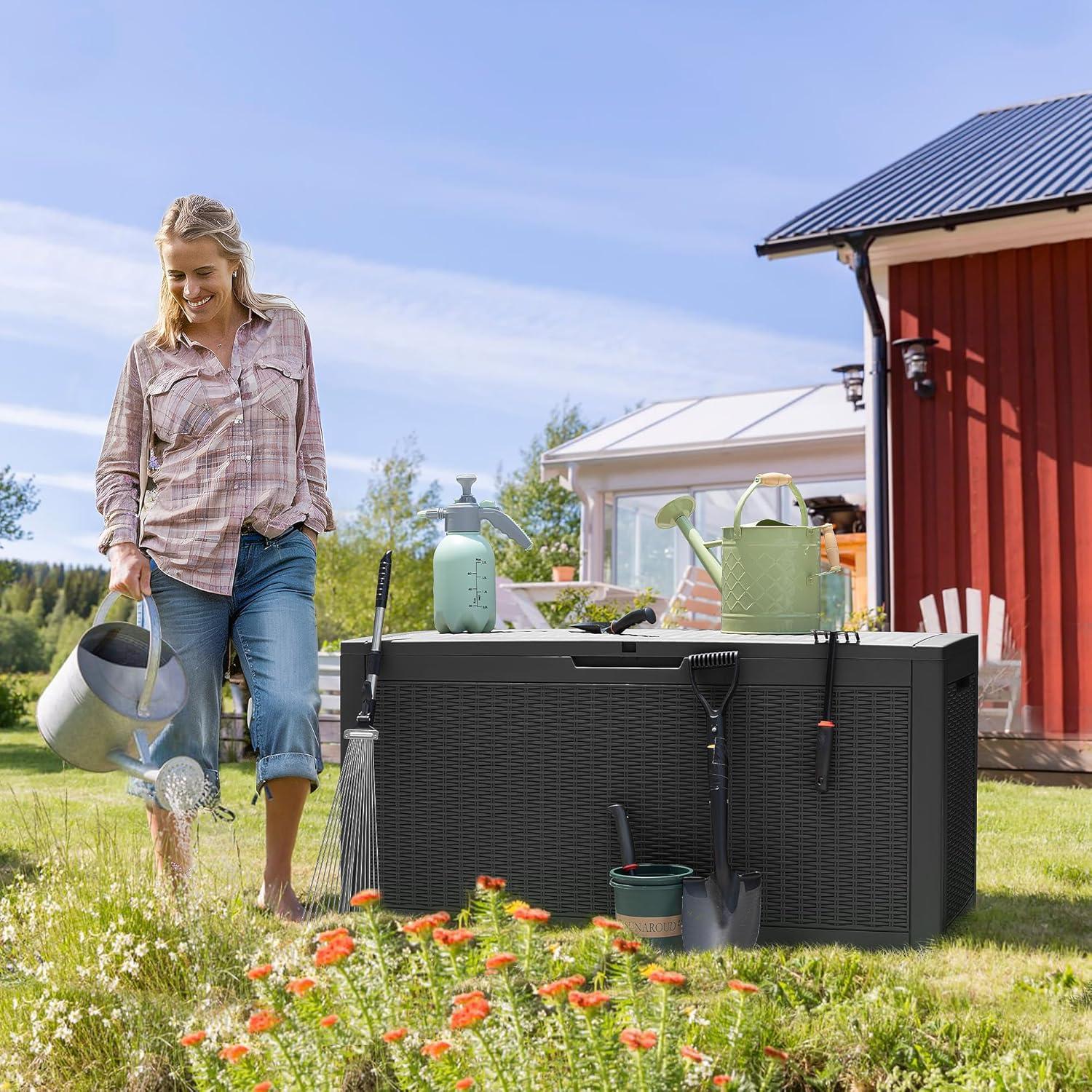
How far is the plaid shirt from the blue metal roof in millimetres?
4057

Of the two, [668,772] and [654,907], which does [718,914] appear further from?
[668,772]

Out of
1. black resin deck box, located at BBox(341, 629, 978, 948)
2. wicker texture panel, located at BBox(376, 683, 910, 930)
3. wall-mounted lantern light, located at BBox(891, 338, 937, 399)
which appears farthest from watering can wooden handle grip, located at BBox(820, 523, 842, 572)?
wall-mounted lantern light, located at BBox(891, 338, 937, 399)

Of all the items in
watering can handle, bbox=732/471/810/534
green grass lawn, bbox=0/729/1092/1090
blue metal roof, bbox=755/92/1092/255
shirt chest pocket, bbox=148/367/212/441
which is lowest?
green grass lawn, bbox=0/729/1092/1090

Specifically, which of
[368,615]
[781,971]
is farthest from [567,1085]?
[368,615]

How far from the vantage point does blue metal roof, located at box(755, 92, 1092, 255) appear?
5.56m

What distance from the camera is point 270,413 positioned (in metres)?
2.47

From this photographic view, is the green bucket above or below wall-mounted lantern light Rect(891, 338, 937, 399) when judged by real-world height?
below

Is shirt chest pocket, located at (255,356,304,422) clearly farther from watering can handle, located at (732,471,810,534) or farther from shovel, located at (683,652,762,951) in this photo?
shovel, located at (683,652,762,951)

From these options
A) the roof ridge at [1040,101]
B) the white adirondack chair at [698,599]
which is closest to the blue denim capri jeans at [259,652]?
the white adirondack chair at [698,599]

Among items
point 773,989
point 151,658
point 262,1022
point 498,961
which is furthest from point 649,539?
point 262,1022

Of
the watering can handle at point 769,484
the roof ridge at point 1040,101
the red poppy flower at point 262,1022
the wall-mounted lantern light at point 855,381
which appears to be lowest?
Result: the red poppy flower at point 262,1022

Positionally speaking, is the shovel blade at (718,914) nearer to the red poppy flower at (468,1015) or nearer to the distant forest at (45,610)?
the red poppy flower at (468,1015)

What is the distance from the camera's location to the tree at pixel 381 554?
1789cm

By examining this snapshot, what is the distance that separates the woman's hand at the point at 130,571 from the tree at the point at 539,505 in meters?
18.4
